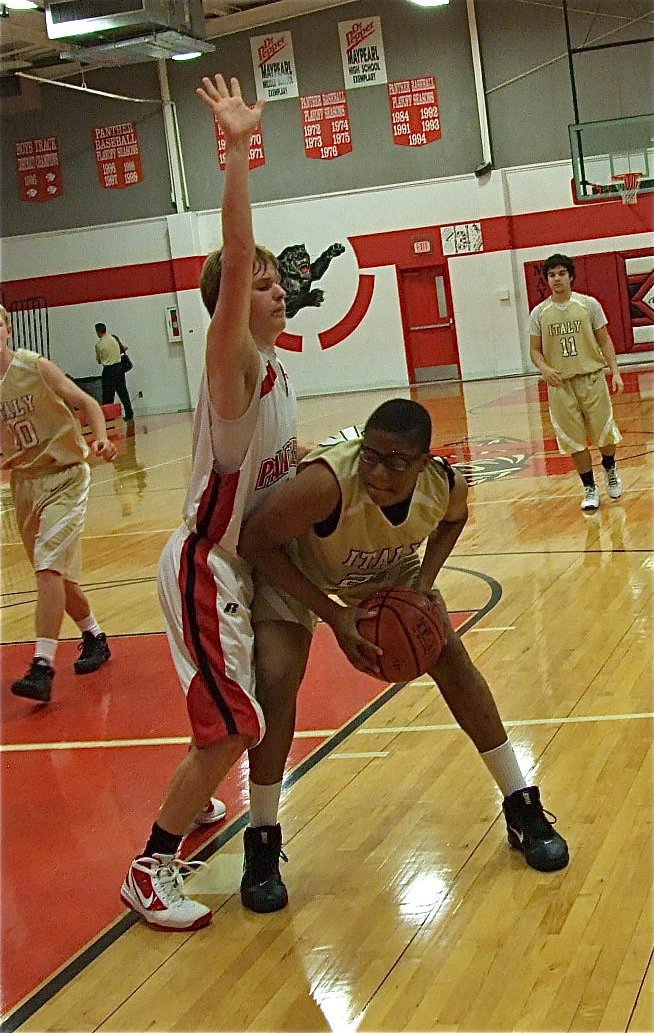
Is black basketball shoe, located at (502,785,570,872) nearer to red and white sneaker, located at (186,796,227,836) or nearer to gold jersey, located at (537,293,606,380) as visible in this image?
red and white sneaker, located at (186,796,227,836)

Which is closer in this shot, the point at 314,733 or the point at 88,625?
the point at 314,733

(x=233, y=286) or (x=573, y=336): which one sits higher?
(x=233, y=286)

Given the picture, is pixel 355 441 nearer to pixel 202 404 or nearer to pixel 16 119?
pixel 202 404

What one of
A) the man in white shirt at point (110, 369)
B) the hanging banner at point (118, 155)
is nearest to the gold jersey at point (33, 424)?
the man in white shirt at point (110, 369)

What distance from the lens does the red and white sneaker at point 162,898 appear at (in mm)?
3143

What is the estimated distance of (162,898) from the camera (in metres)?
3.16

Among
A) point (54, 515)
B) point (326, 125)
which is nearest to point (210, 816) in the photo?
point (54, 515)

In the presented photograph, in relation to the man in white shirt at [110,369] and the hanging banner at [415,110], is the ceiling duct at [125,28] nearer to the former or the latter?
the hanging banner at [415,110]

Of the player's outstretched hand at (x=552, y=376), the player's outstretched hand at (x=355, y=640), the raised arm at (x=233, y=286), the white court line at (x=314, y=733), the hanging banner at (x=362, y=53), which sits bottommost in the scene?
the white court line at (x=314, y=733)

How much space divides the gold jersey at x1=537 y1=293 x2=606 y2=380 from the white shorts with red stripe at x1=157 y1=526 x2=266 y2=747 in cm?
593

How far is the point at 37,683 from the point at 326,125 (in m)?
18.6

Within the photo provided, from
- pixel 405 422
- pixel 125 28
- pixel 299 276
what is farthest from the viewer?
pixel 125 28

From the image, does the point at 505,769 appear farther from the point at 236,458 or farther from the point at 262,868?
the point at 236,458

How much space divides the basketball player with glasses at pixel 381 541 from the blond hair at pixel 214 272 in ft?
1.50
